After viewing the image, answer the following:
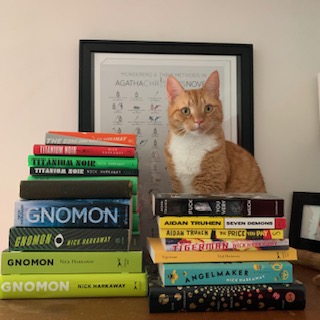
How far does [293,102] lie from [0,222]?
910 mm

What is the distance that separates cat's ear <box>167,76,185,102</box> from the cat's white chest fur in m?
0.11

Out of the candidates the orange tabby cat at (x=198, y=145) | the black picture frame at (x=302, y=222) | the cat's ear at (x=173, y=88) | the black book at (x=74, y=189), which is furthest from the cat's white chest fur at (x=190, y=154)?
the black picture frame at (x=302, y=222)

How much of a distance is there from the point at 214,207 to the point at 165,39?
0.58 m

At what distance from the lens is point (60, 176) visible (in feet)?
2.68

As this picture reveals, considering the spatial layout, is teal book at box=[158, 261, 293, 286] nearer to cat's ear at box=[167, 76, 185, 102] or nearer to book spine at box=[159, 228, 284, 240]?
book spine at box=[159, 228, 284, 240]

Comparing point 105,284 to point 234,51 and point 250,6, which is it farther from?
point 250,6

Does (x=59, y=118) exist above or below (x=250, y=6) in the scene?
below

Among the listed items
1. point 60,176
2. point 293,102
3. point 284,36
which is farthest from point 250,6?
point 60,176

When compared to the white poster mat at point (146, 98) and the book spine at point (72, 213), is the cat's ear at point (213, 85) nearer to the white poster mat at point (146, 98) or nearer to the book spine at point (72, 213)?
the white poster mat at point (146, 98)

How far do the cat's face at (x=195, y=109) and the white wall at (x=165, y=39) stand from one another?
0.64ft

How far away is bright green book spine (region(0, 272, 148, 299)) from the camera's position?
0.70 metres

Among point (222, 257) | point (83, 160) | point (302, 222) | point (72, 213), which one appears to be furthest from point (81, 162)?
point (302, 222)

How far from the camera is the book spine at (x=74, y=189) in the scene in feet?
2.40

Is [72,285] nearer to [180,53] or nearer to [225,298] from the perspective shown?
[225,298]
